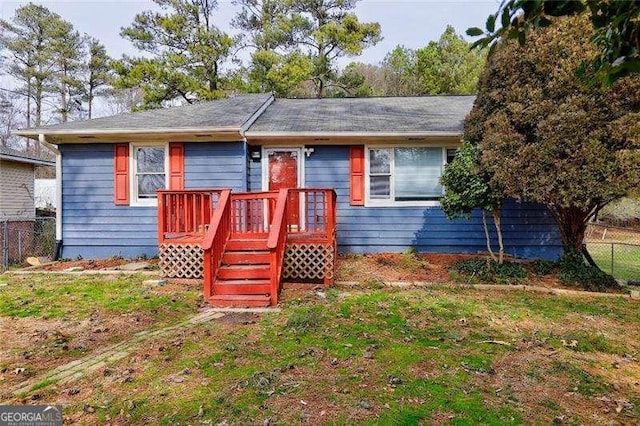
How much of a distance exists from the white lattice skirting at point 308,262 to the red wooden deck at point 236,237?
0.38 feet

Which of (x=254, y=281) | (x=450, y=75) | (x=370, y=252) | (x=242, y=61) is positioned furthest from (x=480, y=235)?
(x=242, y=61)

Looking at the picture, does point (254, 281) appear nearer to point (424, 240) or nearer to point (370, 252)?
point (370, 252)

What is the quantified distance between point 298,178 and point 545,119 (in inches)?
189

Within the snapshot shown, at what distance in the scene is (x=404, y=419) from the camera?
234cm

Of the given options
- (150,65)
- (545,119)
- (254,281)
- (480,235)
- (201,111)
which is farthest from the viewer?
(150,65)

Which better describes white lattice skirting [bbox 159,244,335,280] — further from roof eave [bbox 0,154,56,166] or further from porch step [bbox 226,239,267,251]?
roof eave [bbox 0,154,56,166]

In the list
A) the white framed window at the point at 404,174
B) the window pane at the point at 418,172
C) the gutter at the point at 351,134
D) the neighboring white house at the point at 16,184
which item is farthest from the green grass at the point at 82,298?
the neighboring white house at the point at 16,184

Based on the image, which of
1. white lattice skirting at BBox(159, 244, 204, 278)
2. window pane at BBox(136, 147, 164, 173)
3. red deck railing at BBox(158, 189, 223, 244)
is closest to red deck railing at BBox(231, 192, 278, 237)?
red deck railing at BBox(158, 189, 223, 244)

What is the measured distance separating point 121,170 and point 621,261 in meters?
13.2

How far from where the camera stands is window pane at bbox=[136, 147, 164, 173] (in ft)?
27.2

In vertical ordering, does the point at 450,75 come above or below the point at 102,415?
above

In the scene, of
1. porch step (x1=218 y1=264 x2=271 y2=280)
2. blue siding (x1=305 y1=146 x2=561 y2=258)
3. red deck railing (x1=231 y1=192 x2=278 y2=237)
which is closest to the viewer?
porch step (x1=218 y1=264 x2=271 y2=280)

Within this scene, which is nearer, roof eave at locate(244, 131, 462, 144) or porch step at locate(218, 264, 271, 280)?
porch step at locate(218, 264, 271, 280)

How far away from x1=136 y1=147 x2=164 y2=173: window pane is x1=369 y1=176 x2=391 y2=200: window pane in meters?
4.73
